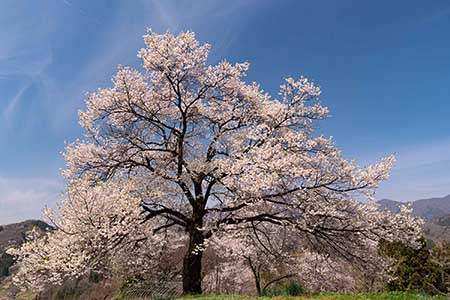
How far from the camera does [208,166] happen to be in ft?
49.5

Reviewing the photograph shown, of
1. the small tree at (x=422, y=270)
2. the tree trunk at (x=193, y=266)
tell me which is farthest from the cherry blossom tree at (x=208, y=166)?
the small tree at (x=422, y=270)

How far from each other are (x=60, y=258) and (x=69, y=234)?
775 mm

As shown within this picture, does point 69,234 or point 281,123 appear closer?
point 69,234

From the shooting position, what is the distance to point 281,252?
1727 centimetres

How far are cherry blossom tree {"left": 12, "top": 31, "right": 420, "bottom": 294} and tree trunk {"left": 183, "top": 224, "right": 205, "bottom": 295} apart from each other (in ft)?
0.13

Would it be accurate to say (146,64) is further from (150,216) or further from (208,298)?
(208,298)

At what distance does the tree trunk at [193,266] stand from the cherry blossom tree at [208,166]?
0.04m

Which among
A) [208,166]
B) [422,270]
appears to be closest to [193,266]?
[208,166]

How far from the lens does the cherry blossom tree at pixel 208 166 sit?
1298 centimetres

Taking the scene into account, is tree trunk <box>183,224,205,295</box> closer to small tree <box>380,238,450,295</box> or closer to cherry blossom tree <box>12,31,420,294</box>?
cherry blossom tree <box>12,31,420,294</box>

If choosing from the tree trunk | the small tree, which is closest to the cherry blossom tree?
the tree trunk

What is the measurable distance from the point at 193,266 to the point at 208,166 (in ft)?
13.7

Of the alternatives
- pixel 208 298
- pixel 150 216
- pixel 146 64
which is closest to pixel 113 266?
pixel 150 216

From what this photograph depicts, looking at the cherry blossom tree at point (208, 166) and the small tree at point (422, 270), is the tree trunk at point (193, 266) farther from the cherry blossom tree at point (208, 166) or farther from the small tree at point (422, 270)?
the small tree at point (422, 270)
